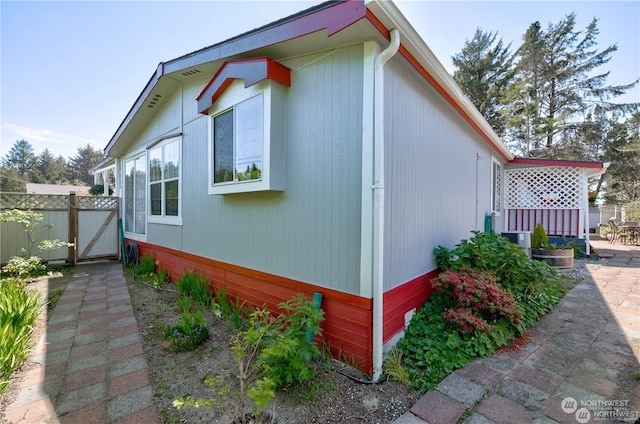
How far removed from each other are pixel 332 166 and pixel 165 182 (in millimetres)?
4253

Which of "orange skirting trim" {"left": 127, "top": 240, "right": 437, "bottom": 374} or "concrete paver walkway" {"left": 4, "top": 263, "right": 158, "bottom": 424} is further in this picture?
"orange skirting trim" {"left": 127, "top": 240, "right": 437, "bottom": 374}

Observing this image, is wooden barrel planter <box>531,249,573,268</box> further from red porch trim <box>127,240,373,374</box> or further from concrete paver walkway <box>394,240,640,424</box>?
red porch trim <box>127,240,373,374</box>

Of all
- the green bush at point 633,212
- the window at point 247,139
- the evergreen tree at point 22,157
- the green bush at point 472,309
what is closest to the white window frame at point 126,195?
the window at point 247,139

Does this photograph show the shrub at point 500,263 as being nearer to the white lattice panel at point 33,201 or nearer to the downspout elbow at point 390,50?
the downspout elbow at point 390,50

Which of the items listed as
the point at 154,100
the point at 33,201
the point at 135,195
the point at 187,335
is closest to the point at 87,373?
the point at 187,335

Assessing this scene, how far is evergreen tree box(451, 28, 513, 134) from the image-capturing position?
14938mm

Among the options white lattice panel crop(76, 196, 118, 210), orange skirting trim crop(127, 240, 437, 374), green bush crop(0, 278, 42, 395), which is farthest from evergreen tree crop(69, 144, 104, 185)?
orange skirting trim crop(127, 240, 437, 374)

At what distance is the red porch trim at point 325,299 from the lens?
7.50ft

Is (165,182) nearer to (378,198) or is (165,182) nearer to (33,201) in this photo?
(33,201)

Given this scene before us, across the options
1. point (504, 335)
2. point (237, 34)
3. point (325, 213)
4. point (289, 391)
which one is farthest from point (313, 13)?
point (504, 335)

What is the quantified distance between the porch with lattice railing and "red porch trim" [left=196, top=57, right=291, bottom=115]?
797 centimetres

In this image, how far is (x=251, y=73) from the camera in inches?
115

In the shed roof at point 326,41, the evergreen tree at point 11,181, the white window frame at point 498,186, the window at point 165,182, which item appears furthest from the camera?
the evergreen tree at point 11,181

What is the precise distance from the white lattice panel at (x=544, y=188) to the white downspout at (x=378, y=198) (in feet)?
25.4
